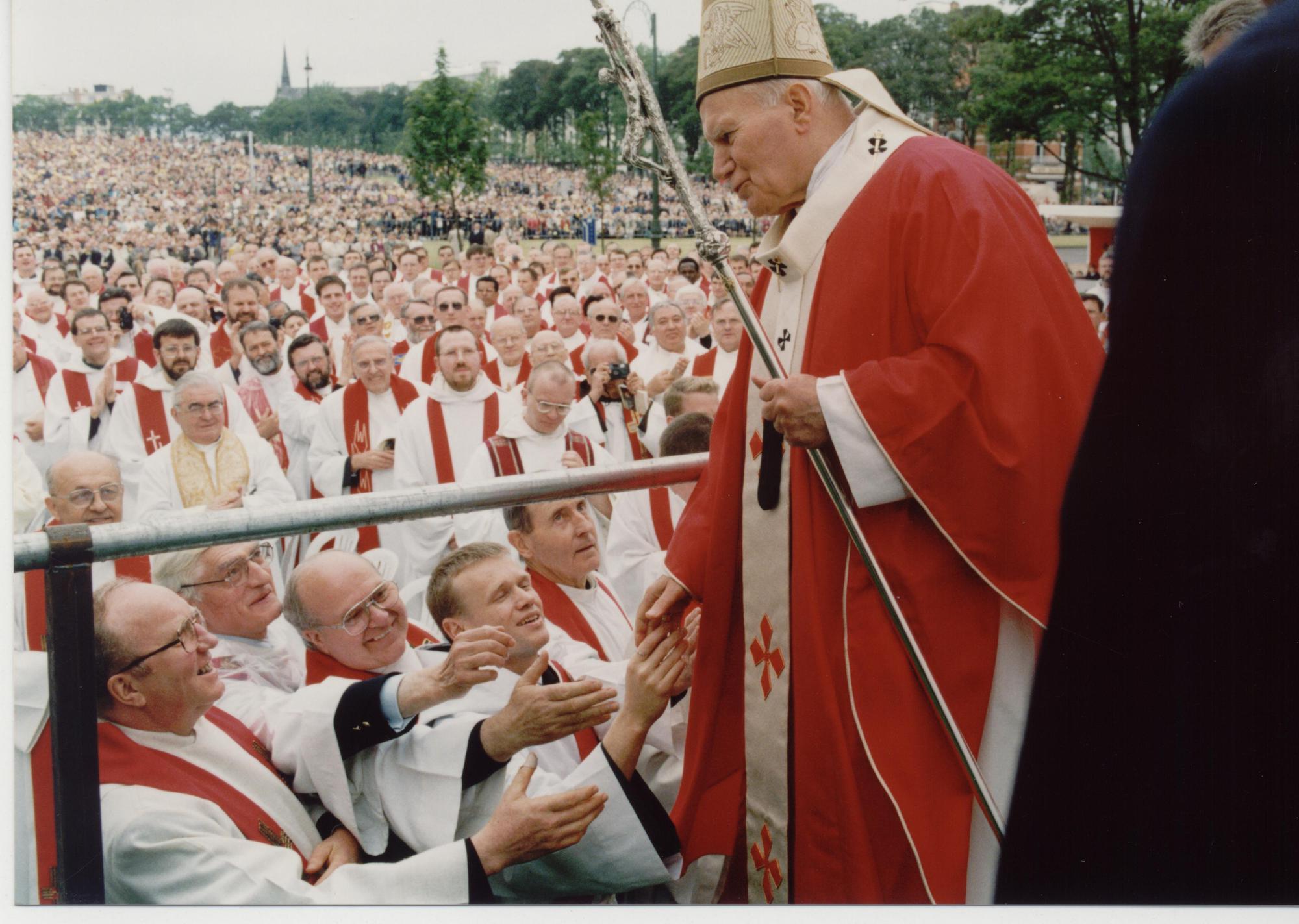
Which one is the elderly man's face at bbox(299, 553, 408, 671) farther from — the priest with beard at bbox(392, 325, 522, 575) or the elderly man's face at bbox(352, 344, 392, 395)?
the elderly man's face at bbox(352, 344, 392, 395)

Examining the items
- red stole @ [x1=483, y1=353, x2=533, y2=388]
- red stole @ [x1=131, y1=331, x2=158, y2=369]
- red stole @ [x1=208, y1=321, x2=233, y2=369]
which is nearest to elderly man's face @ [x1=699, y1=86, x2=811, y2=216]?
red stole @ [x1=483, y1=353, x2=533, y2=388]

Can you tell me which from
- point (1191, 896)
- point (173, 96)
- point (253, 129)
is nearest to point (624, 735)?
point (1191, 896)

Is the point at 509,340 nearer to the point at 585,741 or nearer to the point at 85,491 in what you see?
the point at 85,491

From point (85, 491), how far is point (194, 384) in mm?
1383

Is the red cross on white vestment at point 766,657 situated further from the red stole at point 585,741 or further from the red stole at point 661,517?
the red stole at point 661,517

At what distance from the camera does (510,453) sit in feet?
18.5

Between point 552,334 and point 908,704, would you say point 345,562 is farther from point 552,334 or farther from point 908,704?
point 552,334

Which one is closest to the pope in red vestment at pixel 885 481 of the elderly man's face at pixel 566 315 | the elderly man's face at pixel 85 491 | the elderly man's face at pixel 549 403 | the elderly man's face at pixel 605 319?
the elderly man's face at pixel 85 491

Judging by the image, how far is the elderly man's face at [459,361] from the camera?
641 cm

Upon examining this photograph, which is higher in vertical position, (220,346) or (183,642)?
(220,346)

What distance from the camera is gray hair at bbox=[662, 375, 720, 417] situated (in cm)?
523

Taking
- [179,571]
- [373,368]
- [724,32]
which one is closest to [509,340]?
[373,368]

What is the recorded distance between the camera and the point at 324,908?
231 centimetres

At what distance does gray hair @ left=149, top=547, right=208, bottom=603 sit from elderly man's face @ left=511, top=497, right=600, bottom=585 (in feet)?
3.01
